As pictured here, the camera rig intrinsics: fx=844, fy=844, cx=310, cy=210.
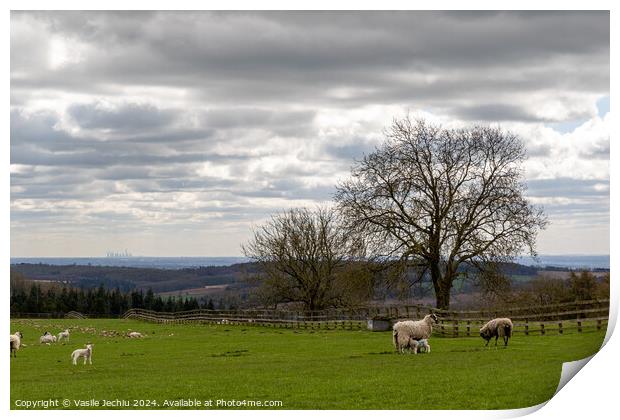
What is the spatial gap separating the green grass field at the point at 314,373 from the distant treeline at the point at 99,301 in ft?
74.6

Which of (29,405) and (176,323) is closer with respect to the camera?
(29,405)

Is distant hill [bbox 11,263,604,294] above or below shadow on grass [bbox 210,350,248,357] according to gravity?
above

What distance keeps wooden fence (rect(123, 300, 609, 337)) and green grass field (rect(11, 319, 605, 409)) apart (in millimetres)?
1051

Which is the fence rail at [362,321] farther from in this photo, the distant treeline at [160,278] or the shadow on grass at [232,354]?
the shadow on grass at [232,354]

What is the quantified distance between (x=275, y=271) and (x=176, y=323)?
7552 mm

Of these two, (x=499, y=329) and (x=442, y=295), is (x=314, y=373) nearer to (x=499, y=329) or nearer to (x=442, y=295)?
(x=499, y=329)

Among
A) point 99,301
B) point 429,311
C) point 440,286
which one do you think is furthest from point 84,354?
point 99,301

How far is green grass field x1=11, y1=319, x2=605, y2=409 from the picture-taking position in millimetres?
17734

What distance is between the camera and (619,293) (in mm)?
18781

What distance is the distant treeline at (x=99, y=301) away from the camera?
182ft

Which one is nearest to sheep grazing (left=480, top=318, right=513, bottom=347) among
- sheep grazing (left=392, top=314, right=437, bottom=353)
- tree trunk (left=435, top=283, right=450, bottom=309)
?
sheep grazing (left=392, top=314, right=437, bottom=353)

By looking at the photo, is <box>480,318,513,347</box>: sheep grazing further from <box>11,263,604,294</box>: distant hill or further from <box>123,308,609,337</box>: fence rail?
<box>11,263,604,294</box>: distant hill
